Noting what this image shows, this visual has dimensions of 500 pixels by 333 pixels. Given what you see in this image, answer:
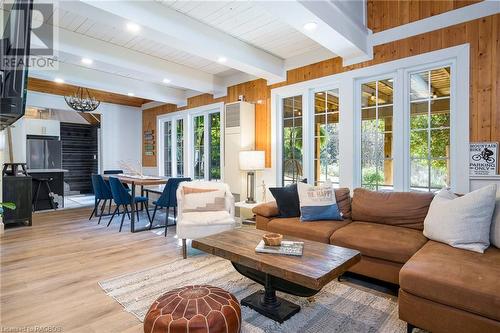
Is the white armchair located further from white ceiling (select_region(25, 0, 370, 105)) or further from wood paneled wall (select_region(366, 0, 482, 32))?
wood paneled wall (select_region(366, 0, 482, 32))

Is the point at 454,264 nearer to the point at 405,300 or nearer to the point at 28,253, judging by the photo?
the point at 405,300

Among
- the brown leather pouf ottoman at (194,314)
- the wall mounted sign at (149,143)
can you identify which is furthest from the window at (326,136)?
the wall mounted sign at (149,143)

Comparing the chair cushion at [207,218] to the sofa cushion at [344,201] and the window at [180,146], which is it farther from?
the window at [180,146]

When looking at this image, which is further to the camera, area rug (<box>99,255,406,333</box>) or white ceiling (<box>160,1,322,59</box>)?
white ceiling (<box>160,1,322,59</box>)

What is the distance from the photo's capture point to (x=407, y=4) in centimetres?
333

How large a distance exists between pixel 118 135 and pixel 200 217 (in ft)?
18.7

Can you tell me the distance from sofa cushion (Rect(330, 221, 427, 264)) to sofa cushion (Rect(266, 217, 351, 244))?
10 centimetres

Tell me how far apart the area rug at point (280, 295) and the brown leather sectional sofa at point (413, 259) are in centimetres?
23

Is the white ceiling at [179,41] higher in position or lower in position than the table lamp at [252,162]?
higher

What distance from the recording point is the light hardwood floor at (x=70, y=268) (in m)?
2.12

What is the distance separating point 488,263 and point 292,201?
1.90m

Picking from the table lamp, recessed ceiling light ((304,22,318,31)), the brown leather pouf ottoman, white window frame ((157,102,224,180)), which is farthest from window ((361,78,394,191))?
white window frame ((157,102,224,180))

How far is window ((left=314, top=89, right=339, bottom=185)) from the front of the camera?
4176 millimetres

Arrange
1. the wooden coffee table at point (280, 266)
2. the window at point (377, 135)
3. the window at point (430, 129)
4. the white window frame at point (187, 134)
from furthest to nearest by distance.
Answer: the white window frame at point (187, 134) → the window at point (377, 135) → the window at point (430, 129) → the wooden coffee table at point (280, 266)
